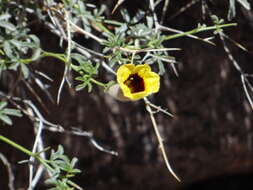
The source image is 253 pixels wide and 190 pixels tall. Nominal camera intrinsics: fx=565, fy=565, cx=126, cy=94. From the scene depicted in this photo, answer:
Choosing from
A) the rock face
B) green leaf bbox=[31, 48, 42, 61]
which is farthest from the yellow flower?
the rock face

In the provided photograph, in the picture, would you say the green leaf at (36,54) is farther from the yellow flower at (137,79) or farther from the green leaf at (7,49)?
the yellow flower at (137,79)

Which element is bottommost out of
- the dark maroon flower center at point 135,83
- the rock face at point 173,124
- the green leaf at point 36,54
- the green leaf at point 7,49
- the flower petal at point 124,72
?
the rock face at point 173,124

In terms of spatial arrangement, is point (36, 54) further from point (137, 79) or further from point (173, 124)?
point (173, 124)

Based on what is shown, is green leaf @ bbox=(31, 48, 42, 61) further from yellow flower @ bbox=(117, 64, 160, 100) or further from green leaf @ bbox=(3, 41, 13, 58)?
yellow flower @ bbox=(117, 64, 160, 100)

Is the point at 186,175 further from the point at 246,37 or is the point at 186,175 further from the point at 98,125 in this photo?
the point at 246,37

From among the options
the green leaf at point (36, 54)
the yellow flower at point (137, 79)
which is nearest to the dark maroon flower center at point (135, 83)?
the yellow flower at point (137, 79)

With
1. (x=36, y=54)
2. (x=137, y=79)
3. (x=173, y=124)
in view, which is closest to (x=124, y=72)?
(x=137, y=79)

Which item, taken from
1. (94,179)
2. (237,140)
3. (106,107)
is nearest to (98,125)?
(106,107)
